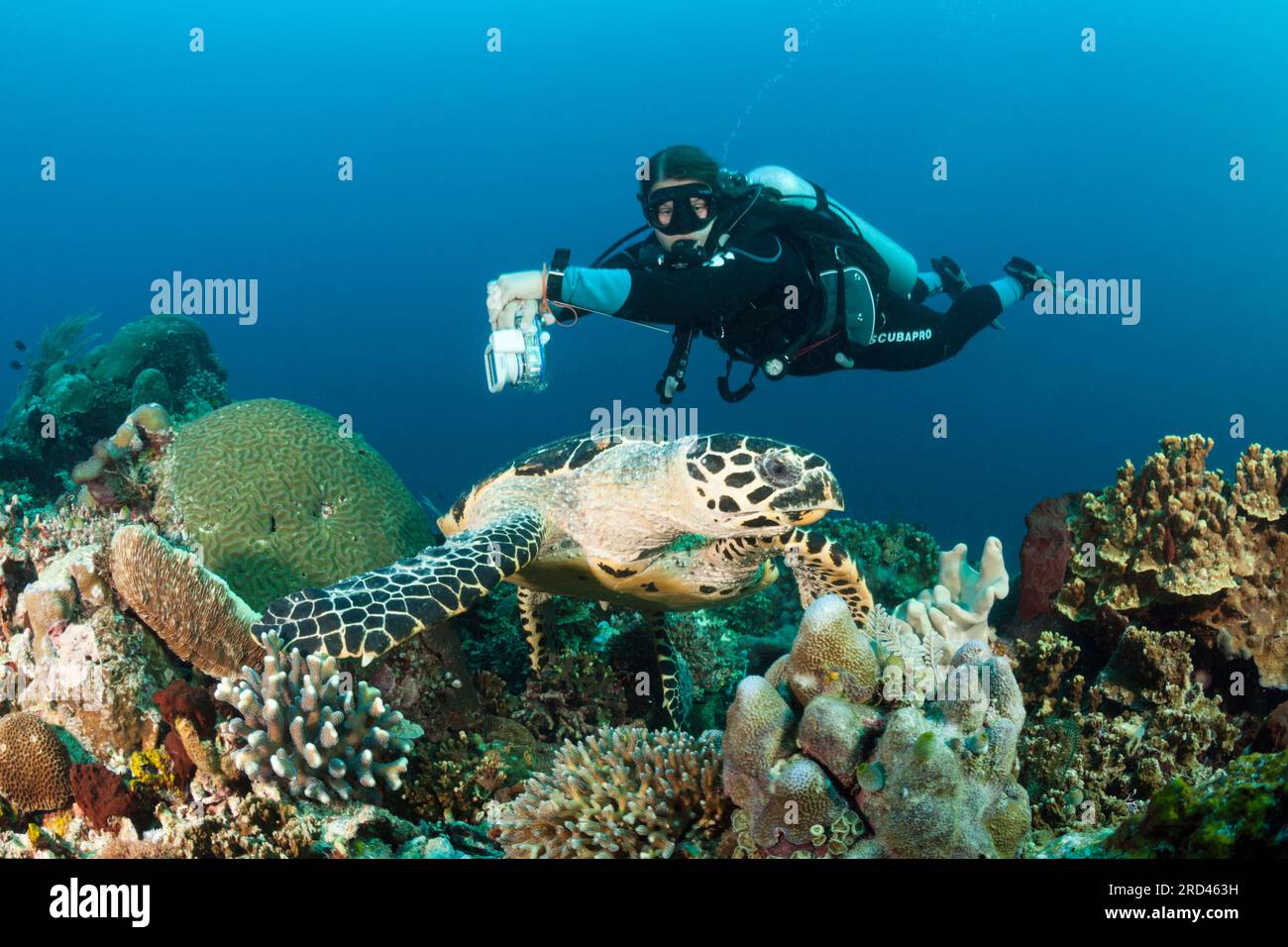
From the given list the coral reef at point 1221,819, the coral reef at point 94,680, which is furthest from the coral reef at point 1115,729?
the coral reef at point 94,680

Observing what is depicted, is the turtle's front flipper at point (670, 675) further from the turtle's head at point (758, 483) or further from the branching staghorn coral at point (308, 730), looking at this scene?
the branching staghorn coral at point (308, 730)

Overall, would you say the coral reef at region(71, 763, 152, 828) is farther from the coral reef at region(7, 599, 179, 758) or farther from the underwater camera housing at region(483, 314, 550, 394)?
the underwater camera housing at region(483, 314, 550, 394)

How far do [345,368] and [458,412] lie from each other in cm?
1835

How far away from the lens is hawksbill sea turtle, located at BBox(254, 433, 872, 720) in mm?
3756

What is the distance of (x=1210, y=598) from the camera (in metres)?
4.67

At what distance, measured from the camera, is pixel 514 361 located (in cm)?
448

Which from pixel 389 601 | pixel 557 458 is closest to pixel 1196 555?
pixel 557 458

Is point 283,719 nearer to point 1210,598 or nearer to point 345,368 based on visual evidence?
point 1210,598

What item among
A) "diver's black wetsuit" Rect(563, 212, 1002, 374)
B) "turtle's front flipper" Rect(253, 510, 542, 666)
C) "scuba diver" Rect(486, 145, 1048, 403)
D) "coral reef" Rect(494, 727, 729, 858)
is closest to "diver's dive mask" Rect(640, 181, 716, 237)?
"scuba diver" Rect(486, 145, 1048, 403)

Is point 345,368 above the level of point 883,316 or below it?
above

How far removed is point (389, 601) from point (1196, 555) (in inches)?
203

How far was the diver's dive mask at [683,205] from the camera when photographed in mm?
6160

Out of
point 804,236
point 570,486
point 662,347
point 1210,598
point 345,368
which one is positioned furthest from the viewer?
point 662,347

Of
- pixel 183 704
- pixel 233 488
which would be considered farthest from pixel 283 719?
pixel 233 488
